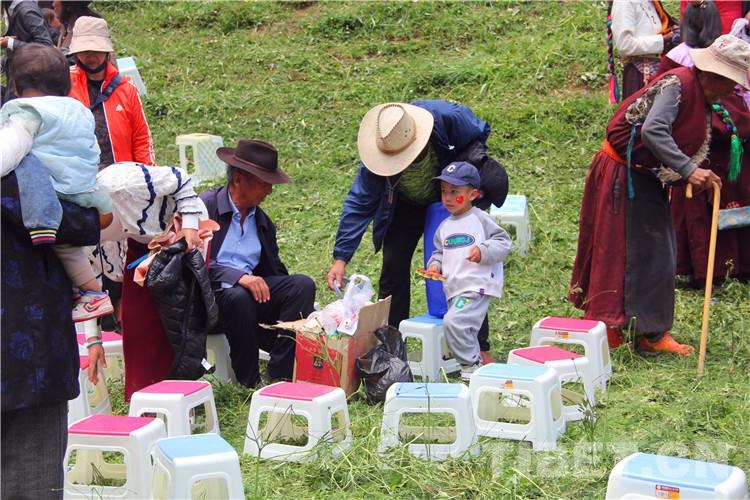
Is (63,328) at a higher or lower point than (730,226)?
higher

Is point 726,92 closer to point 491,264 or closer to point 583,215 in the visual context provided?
point 583,215

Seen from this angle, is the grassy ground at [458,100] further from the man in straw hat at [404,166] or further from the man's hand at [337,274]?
the man in straw hat at [404,166]

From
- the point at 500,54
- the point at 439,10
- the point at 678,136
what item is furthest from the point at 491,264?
the point at 439,10

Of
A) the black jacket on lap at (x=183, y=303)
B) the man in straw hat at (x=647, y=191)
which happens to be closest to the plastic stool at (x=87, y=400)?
the black jacket on lap at (x=183, y=303)

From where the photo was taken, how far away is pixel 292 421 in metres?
4.53

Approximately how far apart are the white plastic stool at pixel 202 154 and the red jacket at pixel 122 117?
305cm

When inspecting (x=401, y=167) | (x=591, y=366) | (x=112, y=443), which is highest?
(x=401, y=167)

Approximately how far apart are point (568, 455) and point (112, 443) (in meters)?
1.84

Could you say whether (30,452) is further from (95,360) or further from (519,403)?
(519,403)

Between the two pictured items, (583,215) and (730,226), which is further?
(730,226)

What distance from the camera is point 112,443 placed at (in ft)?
12.8

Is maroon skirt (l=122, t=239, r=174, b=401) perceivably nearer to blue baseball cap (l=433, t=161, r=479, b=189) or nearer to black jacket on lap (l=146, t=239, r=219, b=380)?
black jacket on lap (l=146, t=239, r=219, b=380)

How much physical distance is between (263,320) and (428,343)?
2.93 ft

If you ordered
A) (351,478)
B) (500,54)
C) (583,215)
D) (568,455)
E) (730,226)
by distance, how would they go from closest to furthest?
(351,478), (568,455), (583,215), (730,226), (500,54)
